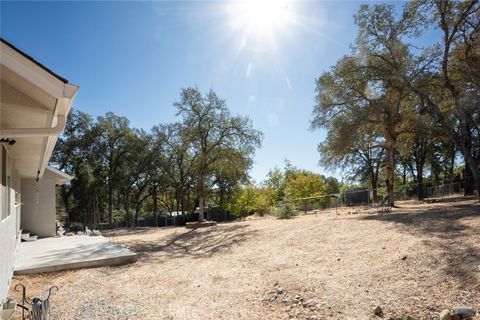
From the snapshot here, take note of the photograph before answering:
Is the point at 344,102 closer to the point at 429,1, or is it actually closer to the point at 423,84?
the point at 423,84

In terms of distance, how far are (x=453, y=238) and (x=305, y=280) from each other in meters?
3.67

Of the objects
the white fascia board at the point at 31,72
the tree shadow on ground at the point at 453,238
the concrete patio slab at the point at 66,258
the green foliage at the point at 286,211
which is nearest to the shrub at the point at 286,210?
the green foliage at the point at 286,211

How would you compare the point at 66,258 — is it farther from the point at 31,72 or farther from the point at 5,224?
the point at 31,72

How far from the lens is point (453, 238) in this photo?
7031mm

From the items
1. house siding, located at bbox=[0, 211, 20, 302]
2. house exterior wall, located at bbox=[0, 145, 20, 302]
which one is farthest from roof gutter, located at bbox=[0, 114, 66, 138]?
house siding, located at bbox=[0, 211, 20, 302]

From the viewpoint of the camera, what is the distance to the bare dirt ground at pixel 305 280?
4641 millimetres

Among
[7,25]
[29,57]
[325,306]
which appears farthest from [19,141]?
[325,306]

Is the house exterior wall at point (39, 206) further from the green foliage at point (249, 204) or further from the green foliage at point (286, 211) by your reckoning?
the green foliage at point (249, 204)

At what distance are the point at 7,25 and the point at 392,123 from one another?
16.5 metres

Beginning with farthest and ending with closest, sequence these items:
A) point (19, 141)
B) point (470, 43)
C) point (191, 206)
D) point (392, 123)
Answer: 1. point (191, 206)
2. point (392, 123)
3. point (470, 43)
4. point (19, 141)

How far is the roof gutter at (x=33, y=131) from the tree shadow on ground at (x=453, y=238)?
5.79 metres

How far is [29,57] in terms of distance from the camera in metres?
3.10

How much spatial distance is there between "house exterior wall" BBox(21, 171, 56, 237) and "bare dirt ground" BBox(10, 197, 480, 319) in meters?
8.10

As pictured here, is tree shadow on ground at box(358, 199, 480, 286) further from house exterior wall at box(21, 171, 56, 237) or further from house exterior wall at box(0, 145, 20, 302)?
house exterior wall at box(21, 171, 56, 237)
